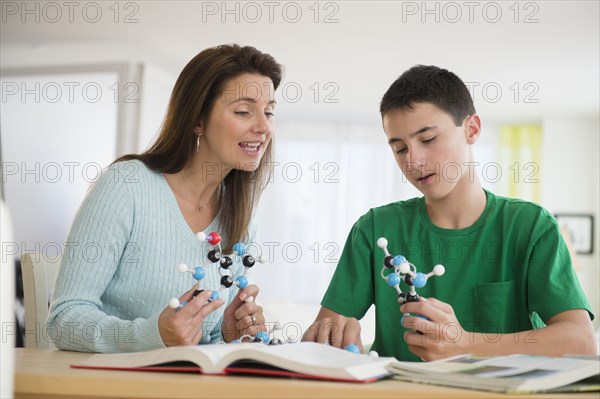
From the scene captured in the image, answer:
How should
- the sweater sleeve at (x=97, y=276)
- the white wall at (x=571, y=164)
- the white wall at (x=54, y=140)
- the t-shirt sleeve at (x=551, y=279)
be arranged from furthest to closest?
the white wall at (x=571, y=164), the white wall at (x=54, y=140), the t-shirt sleeve at (x=551, y=279), the sweater sleeve at (x=97, y=276)

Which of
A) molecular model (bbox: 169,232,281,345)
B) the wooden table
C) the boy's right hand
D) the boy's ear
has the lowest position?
the boy's right hand

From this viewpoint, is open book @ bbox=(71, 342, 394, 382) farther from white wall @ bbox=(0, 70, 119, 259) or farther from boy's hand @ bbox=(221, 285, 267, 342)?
white wall @ bbox=(0, 70, 119, 259)

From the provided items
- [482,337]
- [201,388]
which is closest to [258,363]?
[201,388]

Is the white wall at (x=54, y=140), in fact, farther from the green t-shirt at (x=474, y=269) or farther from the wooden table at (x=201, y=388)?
the wooden table at (x=201, y=388)

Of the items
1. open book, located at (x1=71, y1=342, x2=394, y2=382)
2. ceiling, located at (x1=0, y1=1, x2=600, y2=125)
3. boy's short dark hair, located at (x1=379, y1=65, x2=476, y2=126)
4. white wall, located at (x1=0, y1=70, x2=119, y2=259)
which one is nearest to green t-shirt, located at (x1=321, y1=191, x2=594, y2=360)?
boy's short dark hair, located at (x1=379, y1=65, x2=476, y2=126)

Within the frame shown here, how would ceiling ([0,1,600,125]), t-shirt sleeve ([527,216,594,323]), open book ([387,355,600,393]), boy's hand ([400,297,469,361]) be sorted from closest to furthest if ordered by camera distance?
open book ([387,355,600,393]) → boy's hand ([400,297,469,361]) → t-shirt sleeve ([527,216,594,323]) → ceiling ([0,1,600,125])

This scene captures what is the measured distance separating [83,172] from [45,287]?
4604mm

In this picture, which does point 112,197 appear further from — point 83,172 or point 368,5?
point 83,172

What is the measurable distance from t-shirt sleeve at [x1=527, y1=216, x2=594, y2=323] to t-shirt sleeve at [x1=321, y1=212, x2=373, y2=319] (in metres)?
0.42

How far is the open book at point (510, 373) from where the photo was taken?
923mm

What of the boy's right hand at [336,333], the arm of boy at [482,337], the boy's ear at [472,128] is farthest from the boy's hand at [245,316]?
the boy's ear at [472,128]

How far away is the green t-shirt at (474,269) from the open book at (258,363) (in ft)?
2.23

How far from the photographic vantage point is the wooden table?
92 centimetres

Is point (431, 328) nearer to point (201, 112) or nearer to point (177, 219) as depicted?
point (177, 219)
